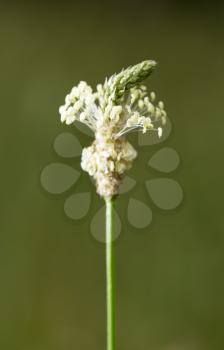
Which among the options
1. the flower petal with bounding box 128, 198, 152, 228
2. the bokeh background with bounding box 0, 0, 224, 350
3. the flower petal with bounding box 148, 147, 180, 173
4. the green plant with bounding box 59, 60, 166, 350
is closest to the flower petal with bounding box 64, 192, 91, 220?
the bokeh background with bounding box 0, 0, 224, 350

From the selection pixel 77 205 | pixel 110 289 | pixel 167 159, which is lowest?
pixel 110 289

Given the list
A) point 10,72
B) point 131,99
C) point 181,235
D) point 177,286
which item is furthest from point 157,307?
point 131,99

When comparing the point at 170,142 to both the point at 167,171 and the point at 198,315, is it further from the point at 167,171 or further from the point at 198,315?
the point at 198,315

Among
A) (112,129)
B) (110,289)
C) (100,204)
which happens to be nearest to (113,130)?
(112,129)

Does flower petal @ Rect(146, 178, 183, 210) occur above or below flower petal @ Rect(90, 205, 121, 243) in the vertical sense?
above

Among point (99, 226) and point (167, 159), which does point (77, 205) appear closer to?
point (99, 226)

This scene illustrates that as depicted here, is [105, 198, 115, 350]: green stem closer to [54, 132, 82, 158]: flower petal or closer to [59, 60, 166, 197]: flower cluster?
[59, 60, 166, 197]: flower cluster
